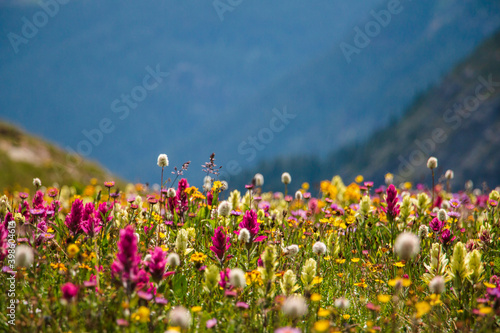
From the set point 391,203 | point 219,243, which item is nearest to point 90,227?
point 219,243

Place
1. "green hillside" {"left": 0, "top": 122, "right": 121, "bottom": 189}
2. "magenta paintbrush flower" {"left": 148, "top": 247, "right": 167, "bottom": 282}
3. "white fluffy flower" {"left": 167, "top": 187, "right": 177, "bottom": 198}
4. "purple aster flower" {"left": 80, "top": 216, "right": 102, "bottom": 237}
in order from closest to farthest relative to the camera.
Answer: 1. "magenta paintbrush flower" {"left": 148, "top": 247, "right": 167, "bottom": 282}
2. "purple aster flower" {"left": 80, "top": 216, "right": 102, "bottom": 237}
3. "white fluffy flower" {"left": 167, "top": 187, "right": 177, "bottom": 198}
4. "green hillside" {"left": 0, "top": 122, "right": 121, "bottom": 189}

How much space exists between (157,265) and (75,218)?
1.52m

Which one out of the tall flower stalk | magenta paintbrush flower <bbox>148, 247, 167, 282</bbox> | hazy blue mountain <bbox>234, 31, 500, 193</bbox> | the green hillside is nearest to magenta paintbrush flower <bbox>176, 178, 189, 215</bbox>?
magenta paintbrush flower <bbox>148, 247, 167, 282</bbox>

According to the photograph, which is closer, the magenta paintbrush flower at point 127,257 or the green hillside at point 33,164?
the magenta paintbrush flower at point 127,257

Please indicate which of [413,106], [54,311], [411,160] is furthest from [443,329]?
[413,106]

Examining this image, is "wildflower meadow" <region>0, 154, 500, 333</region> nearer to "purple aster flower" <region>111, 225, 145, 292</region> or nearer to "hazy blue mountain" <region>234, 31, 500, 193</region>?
"purple aster flower" <region>111, 225, 145, 292</region>

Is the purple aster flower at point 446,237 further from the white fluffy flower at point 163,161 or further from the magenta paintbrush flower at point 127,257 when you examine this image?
the magenta paintbrush flower at point 127,257

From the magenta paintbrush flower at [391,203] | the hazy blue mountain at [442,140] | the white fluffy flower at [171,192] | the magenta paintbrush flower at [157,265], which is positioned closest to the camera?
the magenta paintbrush flower at [157,265]

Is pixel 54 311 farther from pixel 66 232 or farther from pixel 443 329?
pixel 443 329

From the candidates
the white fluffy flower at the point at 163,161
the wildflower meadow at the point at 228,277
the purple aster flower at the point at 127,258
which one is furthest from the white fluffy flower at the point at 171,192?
the purple aster flower at the point at 127,258

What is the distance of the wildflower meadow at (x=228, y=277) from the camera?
2574mm

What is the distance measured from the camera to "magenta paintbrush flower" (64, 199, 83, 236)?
3.76 m

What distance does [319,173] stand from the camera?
164250mm

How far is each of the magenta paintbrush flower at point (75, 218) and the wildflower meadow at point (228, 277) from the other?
1 centimetres
